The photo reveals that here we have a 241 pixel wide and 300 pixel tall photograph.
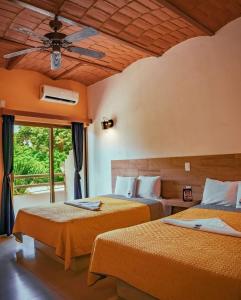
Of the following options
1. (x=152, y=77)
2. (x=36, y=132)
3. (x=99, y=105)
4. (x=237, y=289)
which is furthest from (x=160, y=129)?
(x=237, y=289)

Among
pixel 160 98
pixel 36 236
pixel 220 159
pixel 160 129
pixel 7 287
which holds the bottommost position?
pixel 7 287

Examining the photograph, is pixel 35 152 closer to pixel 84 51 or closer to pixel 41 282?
pixel 84 51

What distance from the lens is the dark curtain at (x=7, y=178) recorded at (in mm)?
4293

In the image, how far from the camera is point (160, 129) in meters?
4.37

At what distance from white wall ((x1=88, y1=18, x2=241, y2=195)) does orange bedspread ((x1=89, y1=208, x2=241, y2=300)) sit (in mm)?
1662

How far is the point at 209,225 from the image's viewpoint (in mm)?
2297

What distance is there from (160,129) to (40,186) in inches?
102

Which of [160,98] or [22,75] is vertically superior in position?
[22,75]

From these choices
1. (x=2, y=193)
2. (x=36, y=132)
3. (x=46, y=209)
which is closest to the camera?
(x=46, y=209)

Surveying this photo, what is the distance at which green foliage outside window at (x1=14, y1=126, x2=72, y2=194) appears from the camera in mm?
4801

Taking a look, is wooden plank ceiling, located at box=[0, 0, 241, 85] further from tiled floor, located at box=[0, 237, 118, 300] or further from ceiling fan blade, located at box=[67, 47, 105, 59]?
tiled floor, located at box=[0, 237, 118, 300]

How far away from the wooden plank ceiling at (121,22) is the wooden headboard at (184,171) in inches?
70.6

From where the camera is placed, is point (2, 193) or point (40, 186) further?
point (40, 186)

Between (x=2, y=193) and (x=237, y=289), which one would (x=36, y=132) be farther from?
(x=237, y=289)
